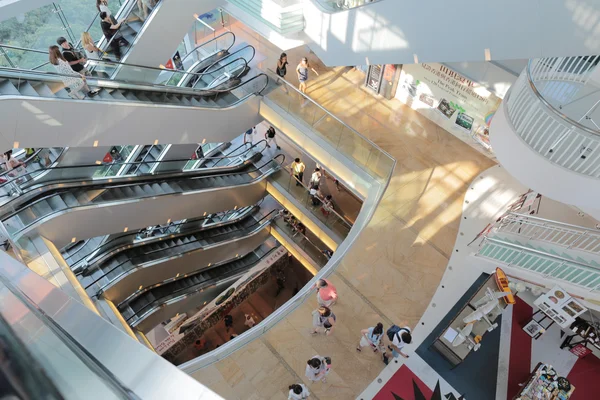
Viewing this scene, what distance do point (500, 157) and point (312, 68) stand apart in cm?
712

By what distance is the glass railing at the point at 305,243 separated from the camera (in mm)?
14125

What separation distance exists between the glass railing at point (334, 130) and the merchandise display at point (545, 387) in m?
4.69

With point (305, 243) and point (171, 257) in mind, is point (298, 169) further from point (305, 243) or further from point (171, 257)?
point (171, 257)

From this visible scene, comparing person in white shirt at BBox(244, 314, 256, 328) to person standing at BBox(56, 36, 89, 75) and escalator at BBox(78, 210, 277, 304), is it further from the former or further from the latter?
person standing at BBox(56, 36, 89, 75)

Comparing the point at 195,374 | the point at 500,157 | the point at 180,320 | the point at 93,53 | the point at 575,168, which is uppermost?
the point at 93,53

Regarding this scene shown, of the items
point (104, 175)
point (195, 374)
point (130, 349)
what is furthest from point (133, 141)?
point (130, 349)

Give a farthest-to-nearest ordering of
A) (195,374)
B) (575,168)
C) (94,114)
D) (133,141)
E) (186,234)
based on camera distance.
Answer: (186,234)
(133,141)
(94,114)
(195,374)
(575,168)

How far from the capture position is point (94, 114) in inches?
320

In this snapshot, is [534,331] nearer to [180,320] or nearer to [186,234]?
[186,234]

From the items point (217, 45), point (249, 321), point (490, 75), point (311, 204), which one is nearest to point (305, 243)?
point (311, 204)

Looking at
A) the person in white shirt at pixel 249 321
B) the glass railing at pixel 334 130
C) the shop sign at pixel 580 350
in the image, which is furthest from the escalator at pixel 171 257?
the shop sign at pixel 580 350

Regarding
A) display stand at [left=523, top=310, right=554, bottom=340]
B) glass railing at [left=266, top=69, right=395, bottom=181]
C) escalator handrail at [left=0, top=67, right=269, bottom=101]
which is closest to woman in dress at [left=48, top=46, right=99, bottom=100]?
escalator handrail at [left=0, top=67, right=269, bottom=101]

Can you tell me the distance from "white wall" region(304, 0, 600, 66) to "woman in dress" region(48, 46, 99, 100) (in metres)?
5.05

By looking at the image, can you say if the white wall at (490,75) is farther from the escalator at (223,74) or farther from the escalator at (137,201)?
the escalator at (137,201)
